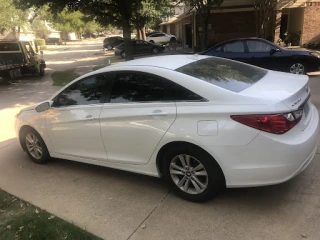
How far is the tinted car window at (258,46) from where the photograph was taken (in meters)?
10.7

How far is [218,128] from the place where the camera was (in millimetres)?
3219

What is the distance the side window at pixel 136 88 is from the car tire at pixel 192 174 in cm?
69

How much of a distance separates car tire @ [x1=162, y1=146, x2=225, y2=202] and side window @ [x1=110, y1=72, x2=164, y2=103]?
2.28ft

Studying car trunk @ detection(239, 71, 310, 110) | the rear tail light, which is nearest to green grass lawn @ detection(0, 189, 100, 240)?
the rear tail light

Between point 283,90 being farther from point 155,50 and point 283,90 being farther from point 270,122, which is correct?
point 155,50

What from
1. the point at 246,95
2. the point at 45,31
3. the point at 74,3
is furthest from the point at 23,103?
the point at 45,31

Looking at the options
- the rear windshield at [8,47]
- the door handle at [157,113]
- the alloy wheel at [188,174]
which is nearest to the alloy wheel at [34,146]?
the door handle at [157,113]

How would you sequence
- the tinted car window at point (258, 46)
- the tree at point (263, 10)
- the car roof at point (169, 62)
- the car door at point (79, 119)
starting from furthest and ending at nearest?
the tree at point (263, 10) → the tinted car window at point (258, 46) → the car door at point (79, 119) → the car roof at point (169, 62)

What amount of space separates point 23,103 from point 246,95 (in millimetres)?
9222

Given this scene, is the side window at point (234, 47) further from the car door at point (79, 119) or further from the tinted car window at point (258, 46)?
the car door at point (79, 119)

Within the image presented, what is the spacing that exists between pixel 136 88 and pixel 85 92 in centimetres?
89

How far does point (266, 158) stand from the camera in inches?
122

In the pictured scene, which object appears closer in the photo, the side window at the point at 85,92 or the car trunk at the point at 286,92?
the car trunk at the point at 286,92

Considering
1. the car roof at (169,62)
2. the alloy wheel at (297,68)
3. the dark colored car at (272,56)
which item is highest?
the car roof at (169,62)
